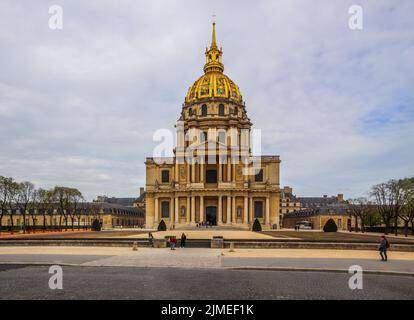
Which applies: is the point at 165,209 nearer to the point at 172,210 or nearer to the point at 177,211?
the point at 172,210

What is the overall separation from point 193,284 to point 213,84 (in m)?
75.6

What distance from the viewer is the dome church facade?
7362cm

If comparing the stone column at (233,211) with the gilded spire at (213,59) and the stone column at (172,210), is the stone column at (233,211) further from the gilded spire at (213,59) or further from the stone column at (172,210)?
the gilded spire at (213,59)

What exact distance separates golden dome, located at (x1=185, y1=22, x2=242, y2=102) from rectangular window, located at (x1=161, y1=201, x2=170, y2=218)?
24830mm

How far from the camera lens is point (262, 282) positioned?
14367 mm

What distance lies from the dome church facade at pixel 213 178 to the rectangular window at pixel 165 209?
42mm

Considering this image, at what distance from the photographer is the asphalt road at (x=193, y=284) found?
38.9ft

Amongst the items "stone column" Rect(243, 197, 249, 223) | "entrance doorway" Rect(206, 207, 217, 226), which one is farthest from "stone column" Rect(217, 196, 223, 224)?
"stone column" Rect(243, 197, 249, 223)

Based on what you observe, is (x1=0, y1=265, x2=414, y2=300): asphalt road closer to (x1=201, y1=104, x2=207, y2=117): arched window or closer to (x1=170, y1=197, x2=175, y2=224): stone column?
(x1=170, y1=197, x2=175, y2=224): stone column

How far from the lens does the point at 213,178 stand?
77500 mm
